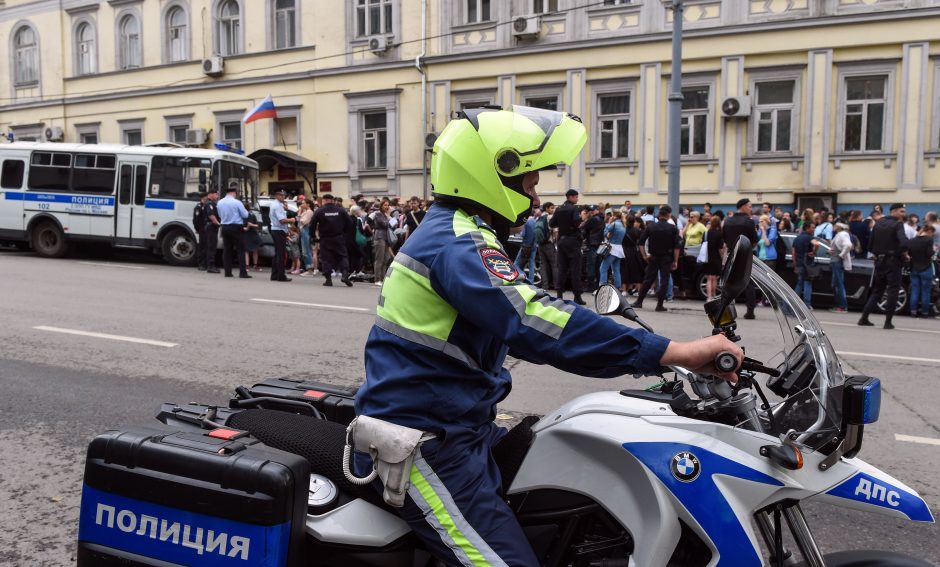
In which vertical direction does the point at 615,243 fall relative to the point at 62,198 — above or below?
below

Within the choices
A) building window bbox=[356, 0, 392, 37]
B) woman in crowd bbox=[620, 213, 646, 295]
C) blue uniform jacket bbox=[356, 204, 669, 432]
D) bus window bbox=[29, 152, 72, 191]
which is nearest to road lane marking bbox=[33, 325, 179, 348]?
blue uniform jacket bbox=[356, 204, 669, 432]

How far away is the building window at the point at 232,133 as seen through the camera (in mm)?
29125

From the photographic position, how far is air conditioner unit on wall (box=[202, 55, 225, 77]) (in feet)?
94.2

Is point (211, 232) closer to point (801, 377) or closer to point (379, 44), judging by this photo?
point (379, 44)

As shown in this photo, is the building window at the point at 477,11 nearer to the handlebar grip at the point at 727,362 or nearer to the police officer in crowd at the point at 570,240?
the police officer in crowd at the point at 570,240

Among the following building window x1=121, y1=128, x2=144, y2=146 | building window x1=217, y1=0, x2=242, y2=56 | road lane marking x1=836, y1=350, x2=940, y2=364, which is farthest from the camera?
building window x1=121, y1=128, x2=144, y2=146

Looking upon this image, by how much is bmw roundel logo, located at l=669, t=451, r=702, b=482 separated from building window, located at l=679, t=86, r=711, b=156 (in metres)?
21.2

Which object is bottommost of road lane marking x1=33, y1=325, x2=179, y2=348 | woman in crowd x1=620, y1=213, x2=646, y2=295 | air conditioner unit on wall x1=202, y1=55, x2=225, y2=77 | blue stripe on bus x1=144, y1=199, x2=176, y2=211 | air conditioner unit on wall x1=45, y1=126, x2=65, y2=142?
road lane marking x1=33, y1=325, x2=179, y2=348

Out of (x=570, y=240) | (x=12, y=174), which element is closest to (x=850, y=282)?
(x=570, y=240)

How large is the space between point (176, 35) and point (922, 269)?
26973 mm

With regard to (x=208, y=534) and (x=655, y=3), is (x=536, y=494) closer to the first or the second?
(x=208, y=534)

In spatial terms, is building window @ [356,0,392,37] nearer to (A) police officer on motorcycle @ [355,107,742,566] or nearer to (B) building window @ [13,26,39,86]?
(B) building window @ [13,26,39,86]

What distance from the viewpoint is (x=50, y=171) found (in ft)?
64.9

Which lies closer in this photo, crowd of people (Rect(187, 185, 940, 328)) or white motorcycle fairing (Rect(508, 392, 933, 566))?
white motorcycle fairing (Rect(508, 392, 933, 566))
